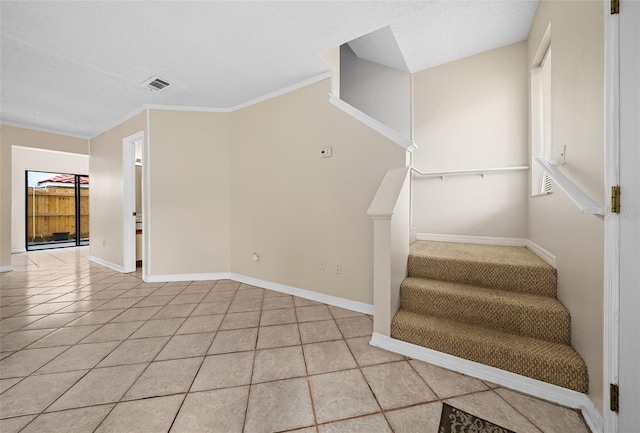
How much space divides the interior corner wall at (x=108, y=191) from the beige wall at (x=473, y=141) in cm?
412

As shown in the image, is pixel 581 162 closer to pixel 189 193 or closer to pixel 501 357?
pixel 501 357

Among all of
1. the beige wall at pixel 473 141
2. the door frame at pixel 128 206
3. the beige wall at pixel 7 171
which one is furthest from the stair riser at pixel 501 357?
the beige wall at pixel 7 171

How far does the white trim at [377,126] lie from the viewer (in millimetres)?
2230

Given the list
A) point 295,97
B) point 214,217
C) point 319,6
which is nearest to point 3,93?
point 214,217

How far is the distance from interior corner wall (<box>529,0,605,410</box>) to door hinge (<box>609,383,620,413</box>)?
0.27 ft

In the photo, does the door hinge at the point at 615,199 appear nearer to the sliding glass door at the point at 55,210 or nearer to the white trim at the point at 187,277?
the white trim at the point at 187,277

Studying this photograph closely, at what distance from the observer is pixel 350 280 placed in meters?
2.55

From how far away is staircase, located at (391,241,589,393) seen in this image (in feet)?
4.50

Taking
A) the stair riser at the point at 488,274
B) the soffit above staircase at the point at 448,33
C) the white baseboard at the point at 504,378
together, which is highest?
the soffit above staircase at the point at 448,33

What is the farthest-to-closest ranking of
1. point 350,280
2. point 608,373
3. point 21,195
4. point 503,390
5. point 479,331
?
point 21,195 → point 350,280 → point 479,331 → point 503,390 → point 608,373

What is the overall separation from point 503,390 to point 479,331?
1.10 feet

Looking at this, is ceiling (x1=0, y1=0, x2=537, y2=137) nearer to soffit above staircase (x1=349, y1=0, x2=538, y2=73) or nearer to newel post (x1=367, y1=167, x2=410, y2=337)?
soffit above staircase (x1=349, y1=0, x2=538, y2=73)

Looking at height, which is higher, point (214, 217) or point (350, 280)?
point (214, 217)

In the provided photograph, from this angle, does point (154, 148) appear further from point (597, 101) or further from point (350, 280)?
point (597, 101)
